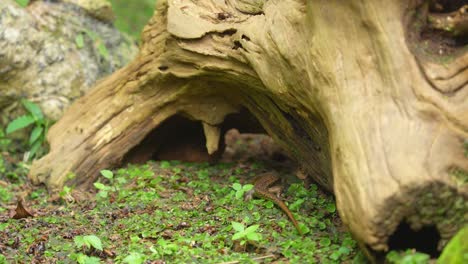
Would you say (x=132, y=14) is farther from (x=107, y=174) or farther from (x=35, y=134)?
(x=107, y=174)

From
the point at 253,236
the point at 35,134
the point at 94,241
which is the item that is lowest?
the point at 35,134

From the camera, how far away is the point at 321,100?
14.1 feet

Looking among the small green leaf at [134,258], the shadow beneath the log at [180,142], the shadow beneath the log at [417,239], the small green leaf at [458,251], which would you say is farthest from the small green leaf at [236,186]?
the small green leaf at [458,251]

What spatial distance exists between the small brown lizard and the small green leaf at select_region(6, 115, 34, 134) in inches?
122

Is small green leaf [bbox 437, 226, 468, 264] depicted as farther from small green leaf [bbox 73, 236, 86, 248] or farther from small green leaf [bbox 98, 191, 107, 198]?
small green leaf [bbox 98, 191, 107, 198]

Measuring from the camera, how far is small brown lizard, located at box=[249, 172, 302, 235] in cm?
500

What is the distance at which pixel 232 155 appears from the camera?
24.5ft

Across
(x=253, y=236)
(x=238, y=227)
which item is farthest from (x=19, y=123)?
(x=253, y=236)

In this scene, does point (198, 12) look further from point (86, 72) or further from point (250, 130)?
point (86, 72)

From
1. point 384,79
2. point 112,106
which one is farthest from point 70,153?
point 384,79

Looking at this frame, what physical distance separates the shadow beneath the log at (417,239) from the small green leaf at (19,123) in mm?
5072

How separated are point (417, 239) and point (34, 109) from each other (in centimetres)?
A: 522

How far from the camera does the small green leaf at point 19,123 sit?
294 inches

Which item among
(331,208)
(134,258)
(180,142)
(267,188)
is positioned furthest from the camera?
(180,142)
